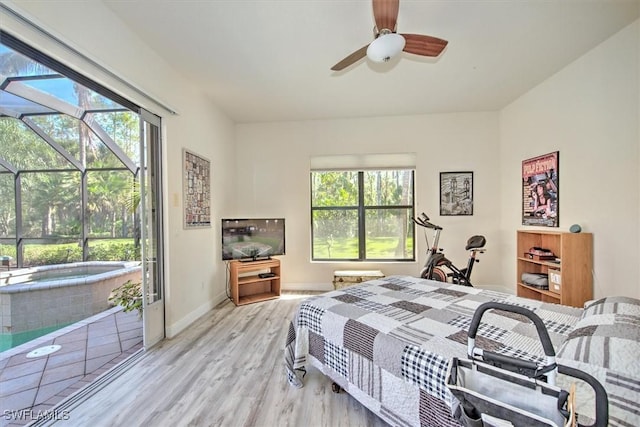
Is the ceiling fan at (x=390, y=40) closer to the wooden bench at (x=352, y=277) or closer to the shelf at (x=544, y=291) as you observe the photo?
the shelf at (x=544, y=291)

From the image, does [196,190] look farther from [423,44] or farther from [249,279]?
[423,44]

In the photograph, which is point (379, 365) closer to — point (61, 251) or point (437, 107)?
point (437, 107)

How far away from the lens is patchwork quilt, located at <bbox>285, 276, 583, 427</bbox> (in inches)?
48.1

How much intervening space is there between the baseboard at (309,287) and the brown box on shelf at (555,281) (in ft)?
9.31

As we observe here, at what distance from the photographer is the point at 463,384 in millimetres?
911

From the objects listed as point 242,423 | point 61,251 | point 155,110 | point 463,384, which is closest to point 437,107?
point 155,110

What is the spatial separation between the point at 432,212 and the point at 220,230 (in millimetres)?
3328

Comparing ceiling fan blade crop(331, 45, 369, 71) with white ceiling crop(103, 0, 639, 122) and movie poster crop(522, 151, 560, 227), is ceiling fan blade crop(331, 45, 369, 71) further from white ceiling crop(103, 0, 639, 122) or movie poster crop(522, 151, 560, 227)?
movie poster crop(522, 151, 560, 227)

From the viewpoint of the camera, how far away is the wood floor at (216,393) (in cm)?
162

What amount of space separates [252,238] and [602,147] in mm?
4113

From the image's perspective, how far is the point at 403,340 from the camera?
138cm

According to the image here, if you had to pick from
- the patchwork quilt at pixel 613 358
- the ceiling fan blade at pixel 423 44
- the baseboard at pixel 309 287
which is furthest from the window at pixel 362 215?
the patchwork quilt at pixel 613 358

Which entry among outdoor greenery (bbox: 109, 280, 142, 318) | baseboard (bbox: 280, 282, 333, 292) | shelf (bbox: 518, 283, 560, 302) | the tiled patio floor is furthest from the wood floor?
shelf (bbox: 518, 283, 560, 302)

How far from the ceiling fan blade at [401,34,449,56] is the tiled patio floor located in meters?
3.50
